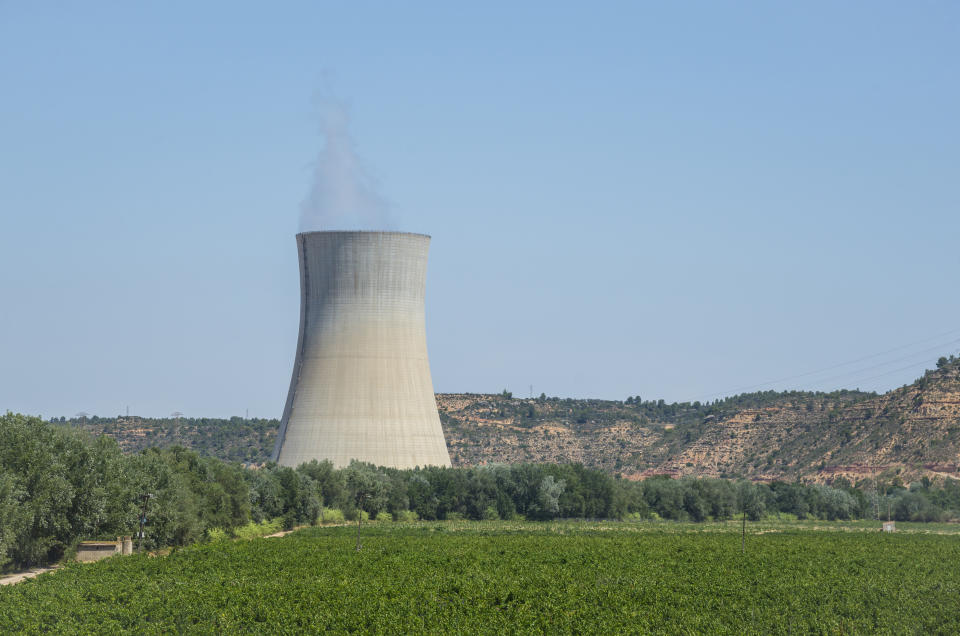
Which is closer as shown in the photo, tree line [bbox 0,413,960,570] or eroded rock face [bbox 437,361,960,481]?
tree line [bbox 0,413,960,570]

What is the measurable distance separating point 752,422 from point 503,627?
3168 inches

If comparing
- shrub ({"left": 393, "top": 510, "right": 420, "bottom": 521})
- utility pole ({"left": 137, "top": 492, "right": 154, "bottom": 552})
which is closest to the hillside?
shrub ({"left": 393, "top": 510, "right": 420, "bottom": 521})

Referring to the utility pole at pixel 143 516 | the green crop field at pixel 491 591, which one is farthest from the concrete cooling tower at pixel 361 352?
the utility pole at pixel 143 516

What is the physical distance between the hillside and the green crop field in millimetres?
44533

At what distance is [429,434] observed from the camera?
49875 mm

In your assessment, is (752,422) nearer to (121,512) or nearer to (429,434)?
(429,434)

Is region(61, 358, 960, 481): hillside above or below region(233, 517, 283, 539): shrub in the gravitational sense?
above

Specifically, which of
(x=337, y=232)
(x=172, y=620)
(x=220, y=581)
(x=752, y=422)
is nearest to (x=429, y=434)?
(x=337, y=232)

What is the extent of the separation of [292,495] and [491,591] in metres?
26.4

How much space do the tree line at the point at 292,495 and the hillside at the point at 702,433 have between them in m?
5.42

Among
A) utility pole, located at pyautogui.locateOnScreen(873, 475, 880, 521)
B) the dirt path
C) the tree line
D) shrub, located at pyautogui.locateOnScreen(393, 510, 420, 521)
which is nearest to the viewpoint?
the dirt path

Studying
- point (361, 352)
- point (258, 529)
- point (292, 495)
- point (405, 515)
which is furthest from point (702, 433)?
point (361, 352)

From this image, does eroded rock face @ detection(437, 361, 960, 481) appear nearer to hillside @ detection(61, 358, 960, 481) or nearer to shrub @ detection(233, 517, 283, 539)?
hillside @ detection(61, 358, 960, 481)

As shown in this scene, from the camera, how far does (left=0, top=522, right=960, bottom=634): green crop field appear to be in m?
24.1
